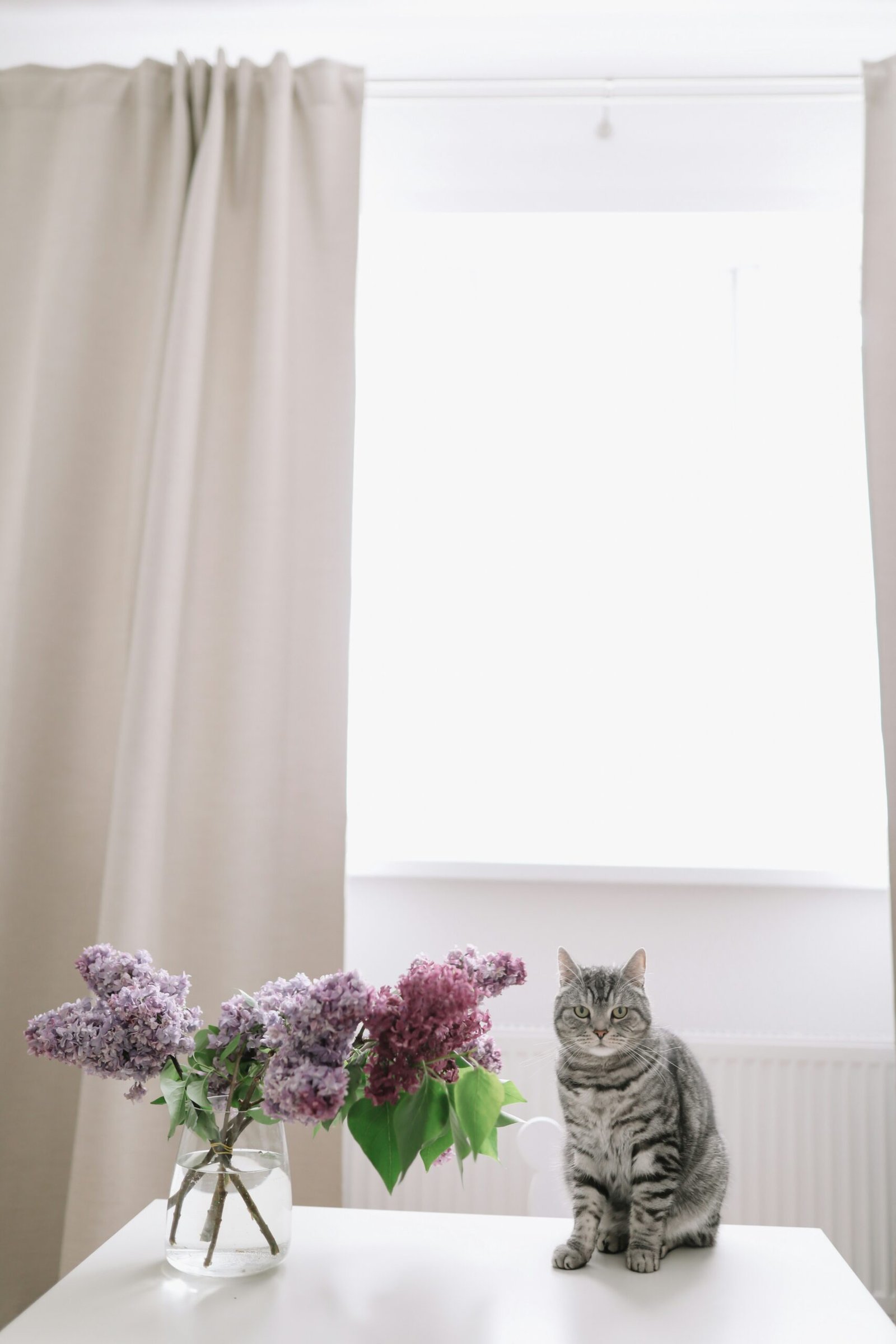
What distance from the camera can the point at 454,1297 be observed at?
89 centimetres

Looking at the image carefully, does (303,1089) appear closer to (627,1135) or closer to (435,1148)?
(435,1148)

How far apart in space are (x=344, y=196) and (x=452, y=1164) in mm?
1826

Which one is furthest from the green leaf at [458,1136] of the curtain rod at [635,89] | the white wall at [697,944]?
the curtain rod at [635,89]

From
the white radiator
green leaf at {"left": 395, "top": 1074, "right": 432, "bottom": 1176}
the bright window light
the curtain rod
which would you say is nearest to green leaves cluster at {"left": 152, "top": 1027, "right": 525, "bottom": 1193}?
green leaf at {"left": 395, "top": 1074, "right": 432, "bottom": 1176}

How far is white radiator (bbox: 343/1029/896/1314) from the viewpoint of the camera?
181 cm

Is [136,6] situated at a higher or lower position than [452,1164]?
higher

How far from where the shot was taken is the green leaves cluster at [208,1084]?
0.89m

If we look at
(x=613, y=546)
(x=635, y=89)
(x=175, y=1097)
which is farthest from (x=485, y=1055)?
(x=635, y=89)

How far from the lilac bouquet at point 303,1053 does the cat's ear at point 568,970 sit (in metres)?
0.09

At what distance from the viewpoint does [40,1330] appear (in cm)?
83

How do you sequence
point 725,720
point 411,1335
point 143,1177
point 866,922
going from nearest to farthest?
point 411,1335 → point 143,1177 → point 866,922 → point 725,720

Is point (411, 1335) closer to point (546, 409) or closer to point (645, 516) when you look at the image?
point (645, 516)

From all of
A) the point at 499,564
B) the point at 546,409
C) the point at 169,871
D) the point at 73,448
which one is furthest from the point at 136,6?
the point at 169,871

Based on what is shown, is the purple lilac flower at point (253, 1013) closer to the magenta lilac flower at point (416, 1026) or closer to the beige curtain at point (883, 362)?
the magenta lilac flower at point (416, 1026)
